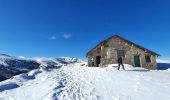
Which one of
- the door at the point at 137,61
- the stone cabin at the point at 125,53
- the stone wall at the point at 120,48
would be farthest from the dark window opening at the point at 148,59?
the door at the point at 137,61

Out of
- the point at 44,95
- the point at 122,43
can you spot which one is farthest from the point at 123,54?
the point at 44,95

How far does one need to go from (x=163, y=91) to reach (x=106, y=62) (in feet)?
71.6

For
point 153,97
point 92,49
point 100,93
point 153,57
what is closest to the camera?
point 153,97

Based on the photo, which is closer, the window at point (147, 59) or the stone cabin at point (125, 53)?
the stone cabin at point (125, 53)

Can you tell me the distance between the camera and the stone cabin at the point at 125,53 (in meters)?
30.6

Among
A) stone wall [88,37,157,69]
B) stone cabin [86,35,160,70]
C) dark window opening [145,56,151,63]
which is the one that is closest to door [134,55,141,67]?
stone cabin [86,35,160,70]

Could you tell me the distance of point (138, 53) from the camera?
30.9 m

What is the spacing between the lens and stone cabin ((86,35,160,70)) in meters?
30.6

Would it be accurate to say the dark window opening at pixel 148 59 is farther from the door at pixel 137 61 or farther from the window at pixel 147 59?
the door at pixel 137 61

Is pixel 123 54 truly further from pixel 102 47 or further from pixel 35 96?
pixel 35 96

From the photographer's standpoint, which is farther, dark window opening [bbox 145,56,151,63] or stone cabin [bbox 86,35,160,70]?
dark window opening [bbox 145,56,151,63]

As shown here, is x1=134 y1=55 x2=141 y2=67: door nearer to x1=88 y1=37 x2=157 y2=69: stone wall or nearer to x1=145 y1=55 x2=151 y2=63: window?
x1=88 y1=37 x2=157 y2=69: stone wall

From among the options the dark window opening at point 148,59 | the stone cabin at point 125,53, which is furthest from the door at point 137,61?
the dark window opening at point 148,59

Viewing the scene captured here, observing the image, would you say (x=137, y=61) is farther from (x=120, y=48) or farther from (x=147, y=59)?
(x=120, y=48)
